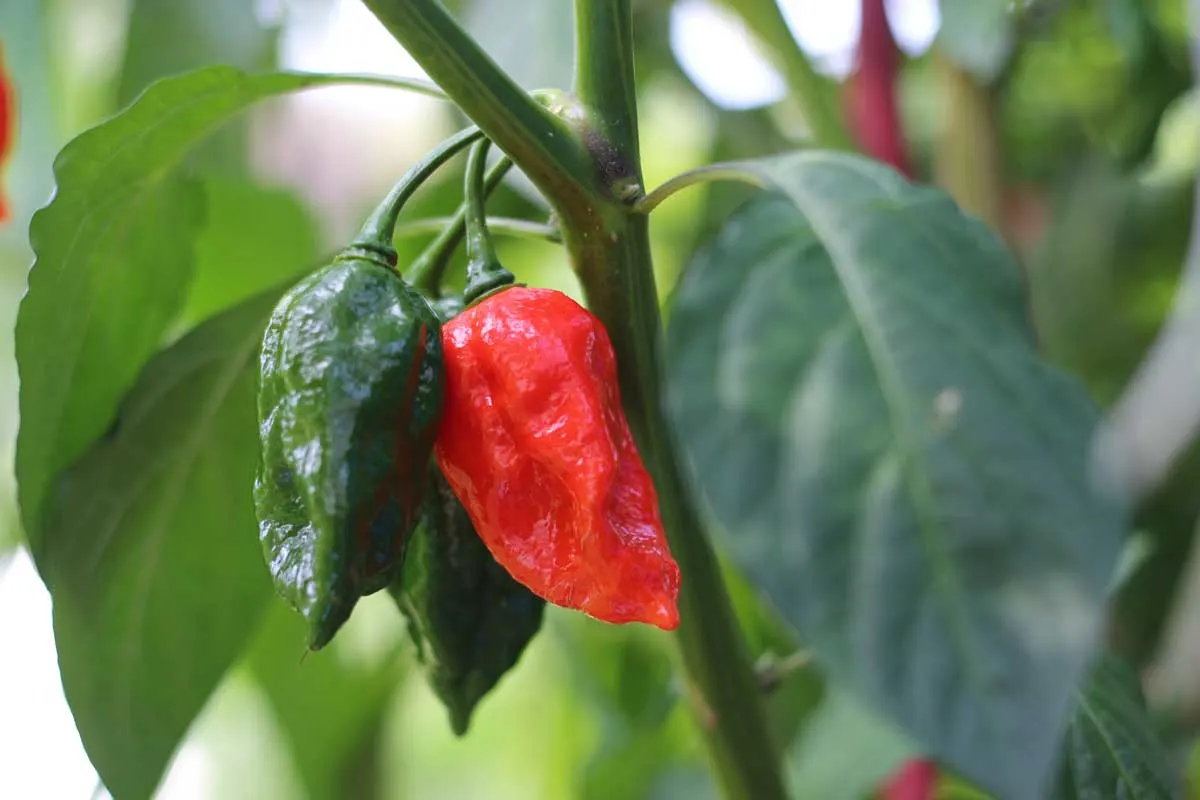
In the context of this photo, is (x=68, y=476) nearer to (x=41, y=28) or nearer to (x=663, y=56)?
(x=41, y=28)

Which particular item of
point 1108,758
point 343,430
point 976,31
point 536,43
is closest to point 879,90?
point 976,31

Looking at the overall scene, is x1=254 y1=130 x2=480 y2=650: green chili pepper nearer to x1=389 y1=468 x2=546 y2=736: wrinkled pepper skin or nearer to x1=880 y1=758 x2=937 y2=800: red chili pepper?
x1=389 y1=468 x2=546 y2=736: wrinkled pepper skin

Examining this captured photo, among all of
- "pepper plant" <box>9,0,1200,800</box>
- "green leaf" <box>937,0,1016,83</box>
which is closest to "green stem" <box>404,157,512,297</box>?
"pepper plant" <box>9,0,1200,800</box>

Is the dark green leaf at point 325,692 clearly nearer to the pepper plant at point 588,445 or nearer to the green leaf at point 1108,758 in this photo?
the pepper plant at point 588,445

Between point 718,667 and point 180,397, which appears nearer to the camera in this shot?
point 718,667

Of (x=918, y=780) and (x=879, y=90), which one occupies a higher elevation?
(x=879, y=90)

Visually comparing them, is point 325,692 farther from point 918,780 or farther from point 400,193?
point 400,193

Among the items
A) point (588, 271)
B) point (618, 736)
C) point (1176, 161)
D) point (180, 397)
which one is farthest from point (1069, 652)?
point (1176, 161)
